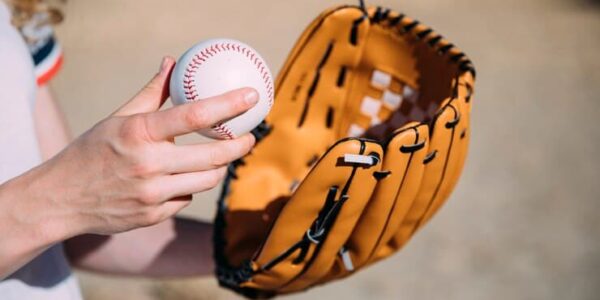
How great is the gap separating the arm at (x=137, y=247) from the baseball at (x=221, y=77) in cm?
41

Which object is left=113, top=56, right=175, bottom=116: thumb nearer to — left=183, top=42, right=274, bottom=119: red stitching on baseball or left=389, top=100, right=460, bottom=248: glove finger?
left=183, top=42, right=274, bottom=119: red stitching on baseball

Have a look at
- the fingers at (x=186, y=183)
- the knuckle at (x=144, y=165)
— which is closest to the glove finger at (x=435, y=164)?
the fingers at (x=186, y=183)

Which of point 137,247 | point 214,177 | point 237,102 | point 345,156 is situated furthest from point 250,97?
point 137,247

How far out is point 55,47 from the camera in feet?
5.53

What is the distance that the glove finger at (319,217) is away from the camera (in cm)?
119

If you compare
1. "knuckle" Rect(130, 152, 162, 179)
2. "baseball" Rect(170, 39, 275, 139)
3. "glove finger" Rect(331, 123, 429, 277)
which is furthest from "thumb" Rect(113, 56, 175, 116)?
"glove finger" Rect(331, 123, 429, 277)

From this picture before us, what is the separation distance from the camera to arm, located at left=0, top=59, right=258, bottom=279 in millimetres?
938

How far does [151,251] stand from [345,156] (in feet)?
1.86

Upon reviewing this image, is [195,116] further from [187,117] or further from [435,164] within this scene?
[435,164]

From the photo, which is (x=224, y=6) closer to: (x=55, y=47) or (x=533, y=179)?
(x=533, y=179)

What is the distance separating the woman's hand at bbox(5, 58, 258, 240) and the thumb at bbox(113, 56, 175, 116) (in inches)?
1.3

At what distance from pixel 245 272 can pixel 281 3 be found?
12.0ft

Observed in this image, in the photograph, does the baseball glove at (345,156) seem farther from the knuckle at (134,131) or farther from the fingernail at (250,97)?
the knuckle at (134,131)

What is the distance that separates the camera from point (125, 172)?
0.95 metres
